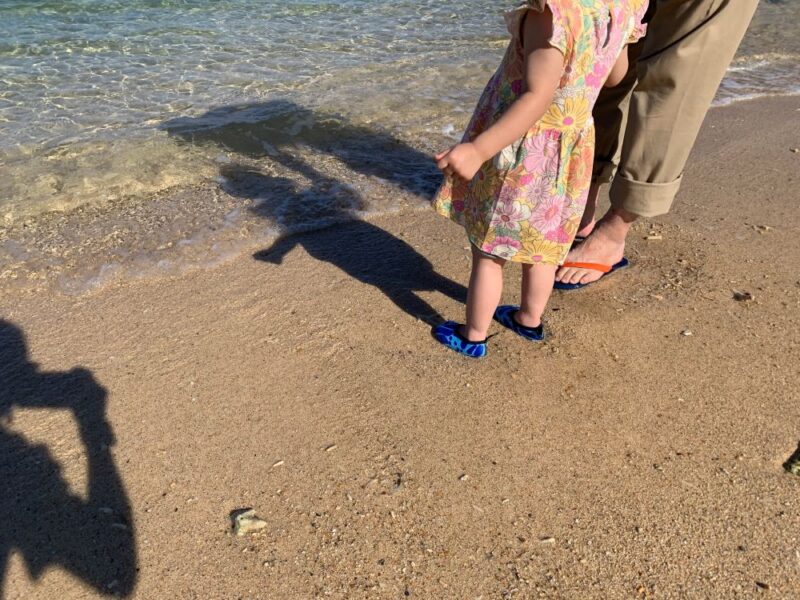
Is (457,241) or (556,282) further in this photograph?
(457,241)

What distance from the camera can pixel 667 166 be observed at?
2.94 metres

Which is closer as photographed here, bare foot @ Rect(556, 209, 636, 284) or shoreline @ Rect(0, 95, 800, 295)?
bare foot @ Rect(556, 209, 636, 284)

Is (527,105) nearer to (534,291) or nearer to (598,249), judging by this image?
(534,291)

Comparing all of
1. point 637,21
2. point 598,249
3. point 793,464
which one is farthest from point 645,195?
point 793,464

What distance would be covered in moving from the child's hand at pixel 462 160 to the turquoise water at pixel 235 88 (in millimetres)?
1820

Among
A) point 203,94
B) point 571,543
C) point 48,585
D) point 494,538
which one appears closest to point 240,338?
point 48,585

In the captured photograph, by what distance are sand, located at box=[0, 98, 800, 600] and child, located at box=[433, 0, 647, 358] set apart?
18.7 inches

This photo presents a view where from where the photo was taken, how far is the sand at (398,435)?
1.96 metres

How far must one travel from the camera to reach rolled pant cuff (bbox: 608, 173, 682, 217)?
Answer: 9.77 feet

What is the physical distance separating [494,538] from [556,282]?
1458 mm

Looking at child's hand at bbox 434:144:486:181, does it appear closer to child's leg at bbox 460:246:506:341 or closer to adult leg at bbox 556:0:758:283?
child's leg at bbox 460:246:506:341

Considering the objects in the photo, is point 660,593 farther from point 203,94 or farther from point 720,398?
point 203,94

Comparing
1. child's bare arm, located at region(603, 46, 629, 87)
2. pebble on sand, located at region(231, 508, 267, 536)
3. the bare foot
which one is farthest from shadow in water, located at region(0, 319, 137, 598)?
child's bare arm, located at region(603, 46, 629, 87)

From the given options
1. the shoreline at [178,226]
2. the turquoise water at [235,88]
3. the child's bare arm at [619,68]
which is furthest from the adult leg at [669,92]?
the turquoise water at [235,88]
